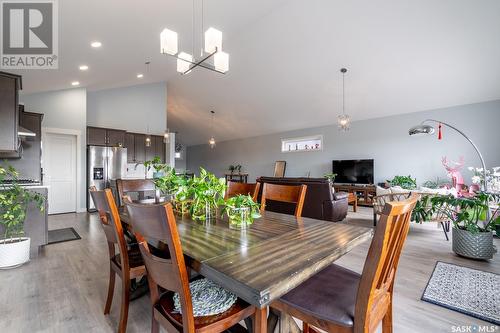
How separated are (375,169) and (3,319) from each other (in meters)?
7.13

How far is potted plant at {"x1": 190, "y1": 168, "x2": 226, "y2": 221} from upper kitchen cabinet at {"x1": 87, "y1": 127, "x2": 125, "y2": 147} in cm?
576

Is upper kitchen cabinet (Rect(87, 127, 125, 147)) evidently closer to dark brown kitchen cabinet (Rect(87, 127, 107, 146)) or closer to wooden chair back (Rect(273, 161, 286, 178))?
dark brown kitchen cabinet (Rect(87, 127, 107, 146))

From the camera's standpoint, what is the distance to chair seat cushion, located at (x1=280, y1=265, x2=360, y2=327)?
3.00 ft

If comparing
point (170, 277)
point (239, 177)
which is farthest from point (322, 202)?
point (239, 177)

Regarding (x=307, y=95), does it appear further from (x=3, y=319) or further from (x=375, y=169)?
(x=3, y=319)

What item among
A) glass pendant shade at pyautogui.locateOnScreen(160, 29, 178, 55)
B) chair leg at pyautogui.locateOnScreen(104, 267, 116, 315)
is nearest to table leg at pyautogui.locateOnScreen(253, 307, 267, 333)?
chair leg at pyautogui.locateOnScreen(104, 267, 116, 315)

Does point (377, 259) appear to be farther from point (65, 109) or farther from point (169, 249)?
point (65, 109)

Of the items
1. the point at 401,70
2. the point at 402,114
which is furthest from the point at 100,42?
the point at 402,114

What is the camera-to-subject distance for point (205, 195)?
1.52 m

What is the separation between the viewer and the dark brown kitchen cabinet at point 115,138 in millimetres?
6230

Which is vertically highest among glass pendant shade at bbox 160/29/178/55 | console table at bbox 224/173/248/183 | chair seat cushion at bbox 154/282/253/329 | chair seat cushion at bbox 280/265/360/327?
glass pendant shade at bbox 160/29/178/55

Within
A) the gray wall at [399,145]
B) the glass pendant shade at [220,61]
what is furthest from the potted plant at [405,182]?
the glass pendant shade at [220,61]

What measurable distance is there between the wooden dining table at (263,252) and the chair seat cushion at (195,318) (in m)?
0.11

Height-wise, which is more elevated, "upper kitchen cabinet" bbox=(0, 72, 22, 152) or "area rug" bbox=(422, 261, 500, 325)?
"upper kitchen cabinet" bbox=(0, 72, 22, 152)
